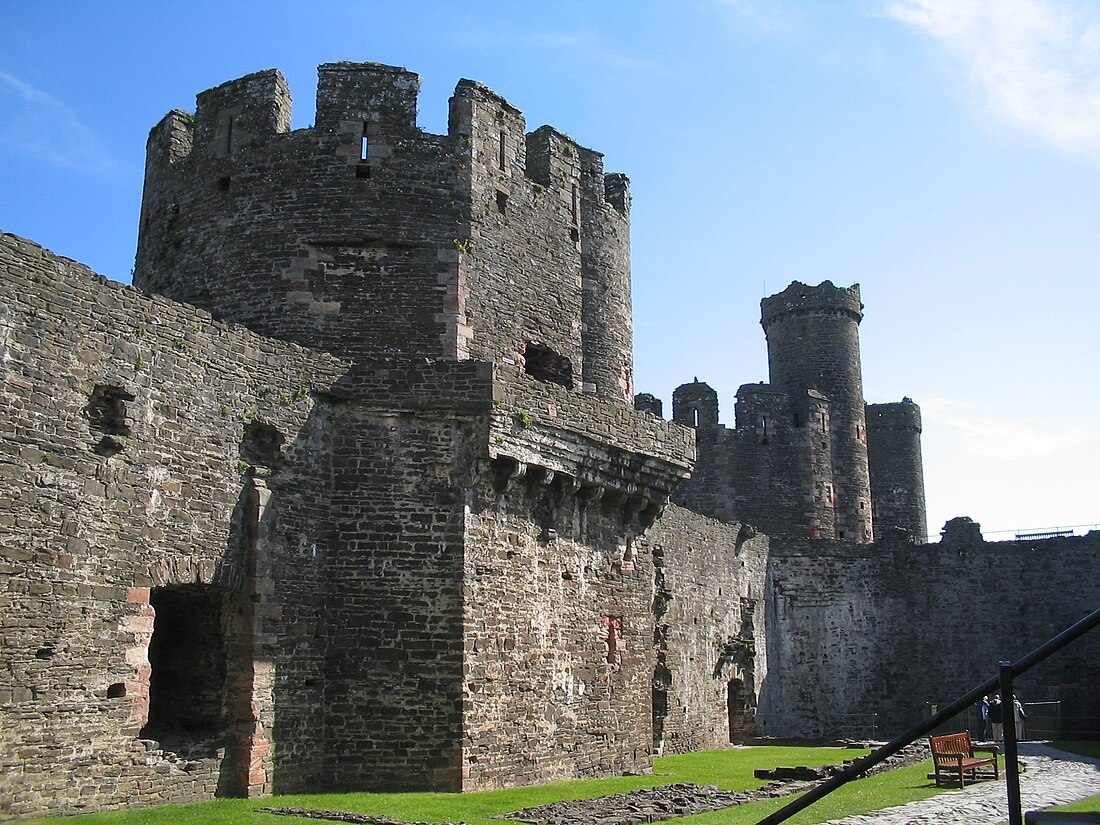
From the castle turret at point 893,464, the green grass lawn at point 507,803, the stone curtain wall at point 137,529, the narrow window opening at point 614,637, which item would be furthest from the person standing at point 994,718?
the castle turret at point 893,464

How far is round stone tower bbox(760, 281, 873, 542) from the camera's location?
42.3 meters

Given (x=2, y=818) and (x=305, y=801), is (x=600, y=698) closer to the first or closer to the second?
(x=305, y=801)

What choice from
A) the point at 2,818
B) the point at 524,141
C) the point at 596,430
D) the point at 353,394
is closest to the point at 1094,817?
the point at 2,818

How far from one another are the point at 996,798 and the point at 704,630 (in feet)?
44.3

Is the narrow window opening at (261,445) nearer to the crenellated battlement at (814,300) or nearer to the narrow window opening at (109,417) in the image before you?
the narrow window opening at (109,417)

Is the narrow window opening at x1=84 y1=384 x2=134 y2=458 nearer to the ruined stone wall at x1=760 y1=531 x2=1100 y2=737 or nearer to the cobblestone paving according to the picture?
the cobblestone paving

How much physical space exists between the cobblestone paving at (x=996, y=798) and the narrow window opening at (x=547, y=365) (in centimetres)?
909

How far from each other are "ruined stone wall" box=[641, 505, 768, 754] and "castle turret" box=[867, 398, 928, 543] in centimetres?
1695

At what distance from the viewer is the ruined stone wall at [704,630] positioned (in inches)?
984

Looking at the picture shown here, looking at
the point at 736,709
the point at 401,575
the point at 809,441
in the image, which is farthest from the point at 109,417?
the point at 809,441

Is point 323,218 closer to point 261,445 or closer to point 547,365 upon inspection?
point 261,445

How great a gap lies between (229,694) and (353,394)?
445cm

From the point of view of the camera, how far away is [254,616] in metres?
14.5

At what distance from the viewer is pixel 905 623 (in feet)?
111
